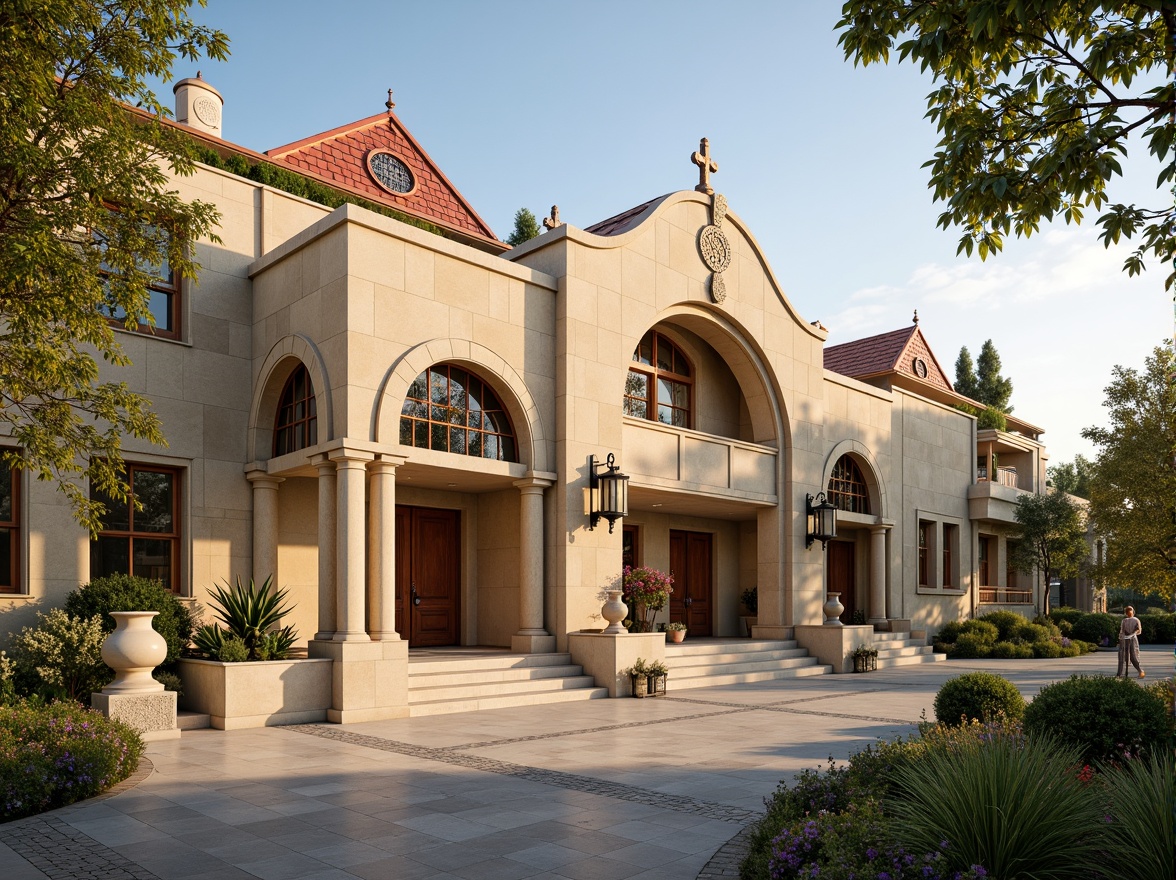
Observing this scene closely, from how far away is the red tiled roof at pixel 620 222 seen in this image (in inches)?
729

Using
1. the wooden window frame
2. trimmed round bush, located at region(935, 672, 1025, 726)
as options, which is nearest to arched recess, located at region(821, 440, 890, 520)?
trimmed round bush, located at region(935, 672, 1025, 726)

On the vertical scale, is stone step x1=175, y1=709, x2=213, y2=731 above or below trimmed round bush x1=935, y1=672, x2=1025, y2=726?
below

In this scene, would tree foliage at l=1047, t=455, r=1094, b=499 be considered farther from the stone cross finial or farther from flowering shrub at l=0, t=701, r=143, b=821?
flowering shrub at l=0, t=701, r=143, b=821

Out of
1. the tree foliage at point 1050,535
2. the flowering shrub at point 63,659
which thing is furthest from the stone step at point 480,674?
the tree foliage at point 1050,535

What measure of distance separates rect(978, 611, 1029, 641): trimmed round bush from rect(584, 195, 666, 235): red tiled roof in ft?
53.3

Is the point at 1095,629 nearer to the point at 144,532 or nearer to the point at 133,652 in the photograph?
the point at 144,532

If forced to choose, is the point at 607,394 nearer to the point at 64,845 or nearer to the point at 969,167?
the point at 969,167

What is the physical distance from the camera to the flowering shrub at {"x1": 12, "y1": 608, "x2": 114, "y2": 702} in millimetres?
11695

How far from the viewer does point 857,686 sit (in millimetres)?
17250

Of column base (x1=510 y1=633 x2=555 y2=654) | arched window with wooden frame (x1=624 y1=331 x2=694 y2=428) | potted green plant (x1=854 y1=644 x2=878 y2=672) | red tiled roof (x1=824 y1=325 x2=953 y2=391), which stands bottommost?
potted green plant (x1=854 y1=644 x2=878 y2=672)

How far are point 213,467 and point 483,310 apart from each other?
492cm

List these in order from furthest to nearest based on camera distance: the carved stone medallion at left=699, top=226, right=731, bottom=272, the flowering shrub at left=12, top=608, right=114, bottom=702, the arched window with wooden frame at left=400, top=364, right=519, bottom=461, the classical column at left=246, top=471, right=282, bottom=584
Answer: the carved stone medallion at left=699, top=226, right=731, bottom=272, the classical column at left=246, top=471, right=282, bottom=584, the arched window with wooden frame at left=400, top=364, right=519, bottom=461, the flowering shrub at left=12, top=608, right=114, bottom=702

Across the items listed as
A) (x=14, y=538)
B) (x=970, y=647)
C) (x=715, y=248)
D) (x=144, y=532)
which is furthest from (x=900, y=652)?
(x=14, y=538)

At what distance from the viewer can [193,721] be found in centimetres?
1180
